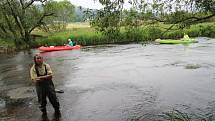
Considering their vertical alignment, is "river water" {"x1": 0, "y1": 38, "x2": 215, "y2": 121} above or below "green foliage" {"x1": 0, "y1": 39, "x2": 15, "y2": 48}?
below

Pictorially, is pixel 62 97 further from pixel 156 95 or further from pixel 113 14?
pixel 113 14

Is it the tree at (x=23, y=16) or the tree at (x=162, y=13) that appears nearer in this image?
the tree at (x=162, y=13)

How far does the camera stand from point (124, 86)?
19.6m

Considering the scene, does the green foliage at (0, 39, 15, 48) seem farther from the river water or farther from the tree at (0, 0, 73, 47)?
the river water

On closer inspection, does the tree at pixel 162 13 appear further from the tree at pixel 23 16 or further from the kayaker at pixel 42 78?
the tree at pixel 23 16

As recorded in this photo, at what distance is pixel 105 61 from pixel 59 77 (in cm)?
777

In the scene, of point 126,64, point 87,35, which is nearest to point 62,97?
point 126,64

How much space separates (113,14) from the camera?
951 centimetres

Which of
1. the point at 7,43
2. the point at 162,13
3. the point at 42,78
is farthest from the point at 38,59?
the point at 7,43

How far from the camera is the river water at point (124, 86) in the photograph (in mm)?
14609

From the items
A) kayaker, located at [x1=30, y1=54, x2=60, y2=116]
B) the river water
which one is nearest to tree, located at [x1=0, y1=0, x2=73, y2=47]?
the river water

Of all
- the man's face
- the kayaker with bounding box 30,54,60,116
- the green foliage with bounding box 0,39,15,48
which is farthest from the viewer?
the green foliage with bounding box 0,39,15,48

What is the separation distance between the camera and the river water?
14.6 meters

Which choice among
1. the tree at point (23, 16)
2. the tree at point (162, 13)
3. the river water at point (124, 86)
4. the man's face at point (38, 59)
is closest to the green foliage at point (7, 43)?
the tree at point (23, 16)
